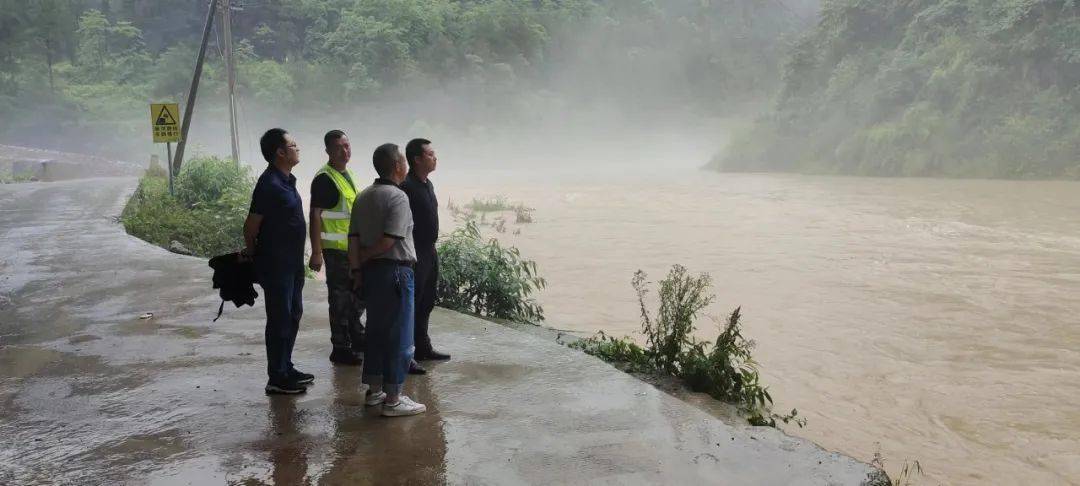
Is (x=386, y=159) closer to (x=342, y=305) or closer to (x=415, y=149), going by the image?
(x=415, y=149)

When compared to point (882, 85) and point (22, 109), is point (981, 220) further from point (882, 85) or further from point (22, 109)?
point (22, 109)

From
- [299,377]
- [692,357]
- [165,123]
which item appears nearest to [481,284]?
[692,357]

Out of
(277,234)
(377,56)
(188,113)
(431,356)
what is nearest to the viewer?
(277,234)

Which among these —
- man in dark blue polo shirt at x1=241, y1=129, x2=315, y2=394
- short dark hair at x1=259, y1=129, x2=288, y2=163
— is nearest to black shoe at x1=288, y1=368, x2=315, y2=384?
man in dark blue polo shirt at x1=241, y1=129, x2=315, y2=394

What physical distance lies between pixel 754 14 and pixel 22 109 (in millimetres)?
56297

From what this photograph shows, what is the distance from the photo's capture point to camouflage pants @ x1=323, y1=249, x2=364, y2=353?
220 inches

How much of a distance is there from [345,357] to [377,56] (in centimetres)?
5730

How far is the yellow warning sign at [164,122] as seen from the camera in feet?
50.3

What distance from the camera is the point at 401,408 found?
15.5ft

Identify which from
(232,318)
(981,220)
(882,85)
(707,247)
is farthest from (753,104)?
(232,318)

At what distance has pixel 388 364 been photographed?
464 cm

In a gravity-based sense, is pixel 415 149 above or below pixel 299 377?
above

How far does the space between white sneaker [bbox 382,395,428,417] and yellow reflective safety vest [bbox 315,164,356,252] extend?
1.26 m

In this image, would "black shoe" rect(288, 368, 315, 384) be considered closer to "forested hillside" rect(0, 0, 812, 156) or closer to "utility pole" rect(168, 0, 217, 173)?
"utility pole" rect(168, 0, 217, 173)
